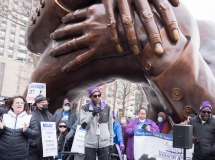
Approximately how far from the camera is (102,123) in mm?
4426

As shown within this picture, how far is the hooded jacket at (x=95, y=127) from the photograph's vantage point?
4316 millimetres

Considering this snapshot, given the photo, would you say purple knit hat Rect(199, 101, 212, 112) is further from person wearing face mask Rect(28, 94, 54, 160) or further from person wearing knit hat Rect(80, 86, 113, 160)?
person wearing face mask Rect(28, 94, 54, 160)

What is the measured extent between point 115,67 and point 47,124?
1.47 m

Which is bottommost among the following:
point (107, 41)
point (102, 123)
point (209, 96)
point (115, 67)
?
point (102, 123)

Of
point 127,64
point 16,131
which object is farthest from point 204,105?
point 16,131

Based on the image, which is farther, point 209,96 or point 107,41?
point 107,41

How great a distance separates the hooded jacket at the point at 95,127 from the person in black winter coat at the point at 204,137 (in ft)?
4.44

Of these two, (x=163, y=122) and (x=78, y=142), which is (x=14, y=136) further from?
(x=163, y=122)

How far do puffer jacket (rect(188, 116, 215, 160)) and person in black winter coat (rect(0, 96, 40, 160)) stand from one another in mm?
2169

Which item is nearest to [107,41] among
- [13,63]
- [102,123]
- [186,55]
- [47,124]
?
[186,55]

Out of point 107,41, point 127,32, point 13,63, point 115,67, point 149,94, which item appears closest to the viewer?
point 127,32

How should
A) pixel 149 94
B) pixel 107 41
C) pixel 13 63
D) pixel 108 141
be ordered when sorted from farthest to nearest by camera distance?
pixel 13 63
pixel 149 94
pixel 108 141
pixel 107 41

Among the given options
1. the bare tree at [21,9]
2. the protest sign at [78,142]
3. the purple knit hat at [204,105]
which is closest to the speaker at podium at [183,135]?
the purple knit hat at [204,105]

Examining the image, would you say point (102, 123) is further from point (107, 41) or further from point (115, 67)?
point (107, 41)
